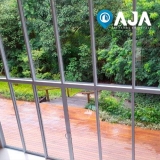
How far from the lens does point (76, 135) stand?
4344 mm

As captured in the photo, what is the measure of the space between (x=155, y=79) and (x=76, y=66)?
56.9 inches

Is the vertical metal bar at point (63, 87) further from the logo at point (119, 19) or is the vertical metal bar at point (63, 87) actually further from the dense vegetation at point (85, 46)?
the logo at point (119, 19)

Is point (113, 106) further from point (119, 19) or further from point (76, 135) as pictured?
point (119, 19)

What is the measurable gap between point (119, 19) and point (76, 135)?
2559mm

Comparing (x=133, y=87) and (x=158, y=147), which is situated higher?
(x=133, y=87)

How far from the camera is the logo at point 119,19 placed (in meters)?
3.04

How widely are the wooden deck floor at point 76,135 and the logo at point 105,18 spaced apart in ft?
5.85

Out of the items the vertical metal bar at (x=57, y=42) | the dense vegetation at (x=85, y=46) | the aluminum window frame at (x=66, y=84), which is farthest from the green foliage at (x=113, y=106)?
the vertical metal bar at (x=57, y=42)

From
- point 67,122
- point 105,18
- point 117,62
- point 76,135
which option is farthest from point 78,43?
point 76,135

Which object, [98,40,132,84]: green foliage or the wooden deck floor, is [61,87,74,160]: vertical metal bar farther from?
[98,40,132,84]: green foliage

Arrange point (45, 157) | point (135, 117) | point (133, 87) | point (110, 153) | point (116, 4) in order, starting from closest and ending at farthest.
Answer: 1. point (116, 4)
2. point (133, 87)
3. point (135, 117)
4. point (110, 153)
5. point (45, 157)

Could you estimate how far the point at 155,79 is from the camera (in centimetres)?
332

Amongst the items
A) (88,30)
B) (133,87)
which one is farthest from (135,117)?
(88,30)

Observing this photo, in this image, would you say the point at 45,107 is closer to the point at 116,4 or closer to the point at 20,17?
the point at 20,17
